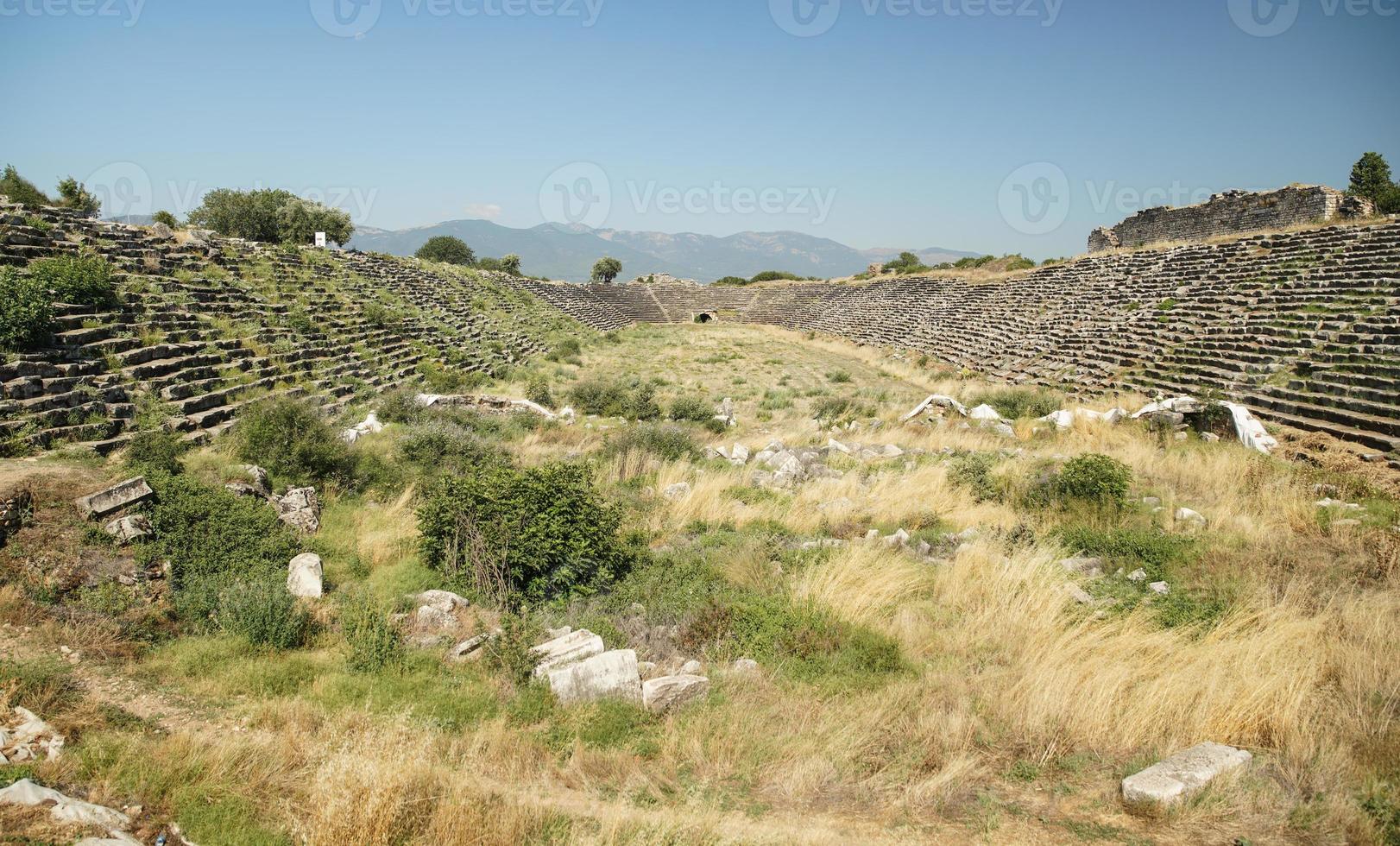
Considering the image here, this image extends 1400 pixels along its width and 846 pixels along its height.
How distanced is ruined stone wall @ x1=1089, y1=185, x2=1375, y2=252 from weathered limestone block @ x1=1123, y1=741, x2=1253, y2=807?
28154 millimetres

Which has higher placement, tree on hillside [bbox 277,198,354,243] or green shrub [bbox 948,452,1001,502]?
tree on hillside [bbox 277,198,354,243]

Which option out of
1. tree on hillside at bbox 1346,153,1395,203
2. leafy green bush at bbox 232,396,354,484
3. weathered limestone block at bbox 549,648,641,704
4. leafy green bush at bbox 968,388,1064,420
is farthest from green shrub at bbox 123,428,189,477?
tree on hillside at bbox 1346,153,1395,203

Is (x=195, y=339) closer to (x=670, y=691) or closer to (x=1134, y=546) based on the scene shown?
(x=670, y=691)

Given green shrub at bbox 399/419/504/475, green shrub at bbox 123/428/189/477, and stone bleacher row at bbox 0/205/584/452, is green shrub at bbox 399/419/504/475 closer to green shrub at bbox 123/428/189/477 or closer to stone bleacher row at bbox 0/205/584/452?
green shrub at bbox 123/428/189/477

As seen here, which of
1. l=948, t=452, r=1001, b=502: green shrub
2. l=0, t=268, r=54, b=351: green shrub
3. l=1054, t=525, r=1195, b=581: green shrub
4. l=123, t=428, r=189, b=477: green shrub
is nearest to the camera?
l=1054, t=525, r=1195, b=581: green shrub

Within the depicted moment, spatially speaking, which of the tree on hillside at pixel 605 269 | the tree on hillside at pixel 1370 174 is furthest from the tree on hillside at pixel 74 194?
the tree on hillside at pixel 1370 174

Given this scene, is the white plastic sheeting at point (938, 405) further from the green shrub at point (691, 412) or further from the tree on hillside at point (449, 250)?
the tree on hillside at point (449, 250)

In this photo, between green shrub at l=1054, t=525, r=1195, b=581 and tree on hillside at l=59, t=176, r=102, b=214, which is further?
tree on hillside at l=59, t=176, r=102, b=214

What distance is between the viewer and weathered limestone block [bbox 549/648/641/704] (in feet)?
15.1

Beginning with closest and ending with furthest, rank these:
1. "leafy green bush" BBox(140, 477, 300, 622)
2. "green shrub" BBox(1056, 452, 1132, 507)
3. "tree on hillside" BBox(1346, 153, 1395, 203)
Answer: "leafy green bush" BBox(140, 477, 300, 622), "green shrub" BBox(1056, 452, 1132, 507), "tree on hillside" BBox(1346, 153, 1395, 203)

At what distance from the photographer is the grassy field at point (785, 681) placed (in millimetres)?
3377

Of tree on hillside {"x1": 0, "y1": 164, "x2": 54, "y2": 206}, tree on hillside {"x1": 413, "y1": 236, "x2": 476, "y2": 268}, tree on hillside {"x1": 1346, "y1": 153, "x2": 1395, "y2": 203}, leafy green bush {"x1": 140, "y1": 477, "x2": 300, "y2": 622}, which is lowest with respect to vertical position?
leafy green bush {"x1": 140, "y1": 477, "x2": 300, "y2": 622}

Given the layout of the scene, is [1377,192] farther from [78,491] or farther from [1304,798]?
[78,491]

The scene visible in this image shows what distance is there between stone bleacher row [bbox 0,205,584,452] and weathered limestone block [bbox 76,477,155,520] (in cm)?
262
